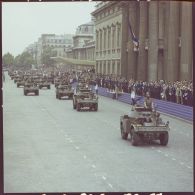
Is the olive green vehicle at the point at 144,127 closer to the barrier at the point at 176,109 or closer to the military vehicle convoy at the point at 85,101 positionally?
the barrier at the point at 176,109

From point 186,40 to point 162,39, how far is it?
29.5 feet

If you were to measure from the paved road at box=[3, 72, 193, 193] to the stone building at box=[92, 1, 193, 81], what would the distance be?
16.3 meters

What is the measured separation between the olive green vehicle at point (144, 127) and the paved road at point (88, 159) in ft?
1.17

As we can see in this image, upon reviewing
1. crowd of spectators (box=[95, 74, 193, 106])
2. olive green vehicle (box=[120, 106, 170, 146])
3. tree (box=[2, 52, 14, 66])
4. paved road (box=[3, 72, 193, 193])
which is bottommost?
paved road (box=[3, 72, 193, 193])

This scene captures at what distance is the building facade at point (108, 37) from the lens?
73125mm

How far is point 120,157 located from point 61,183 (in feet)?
15.7

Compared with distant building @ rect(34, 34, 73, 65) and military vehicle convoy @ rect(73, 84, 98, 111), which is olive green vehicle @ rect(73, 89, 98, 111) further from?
distant building @ rect(34, 34, 73, 65)

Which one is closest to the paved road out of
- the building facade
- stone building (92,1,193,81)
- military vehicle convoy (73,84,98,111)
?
military vehicle convoy (73,84,98,111)

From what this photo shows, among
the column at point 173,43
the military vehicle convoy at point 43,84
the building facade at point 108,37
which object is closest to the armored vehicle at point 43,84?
the military vehicle convoy at point 43,84

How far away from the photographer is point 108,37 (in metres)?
81.6

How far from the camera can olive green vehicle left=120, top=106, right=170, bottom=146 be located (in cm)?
2145

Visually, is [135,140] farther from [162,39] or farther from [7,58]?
[7,58]

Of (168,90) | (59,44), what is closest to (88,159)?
(168,90)

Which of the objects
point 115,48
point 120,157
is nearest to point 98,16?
point 115,48
